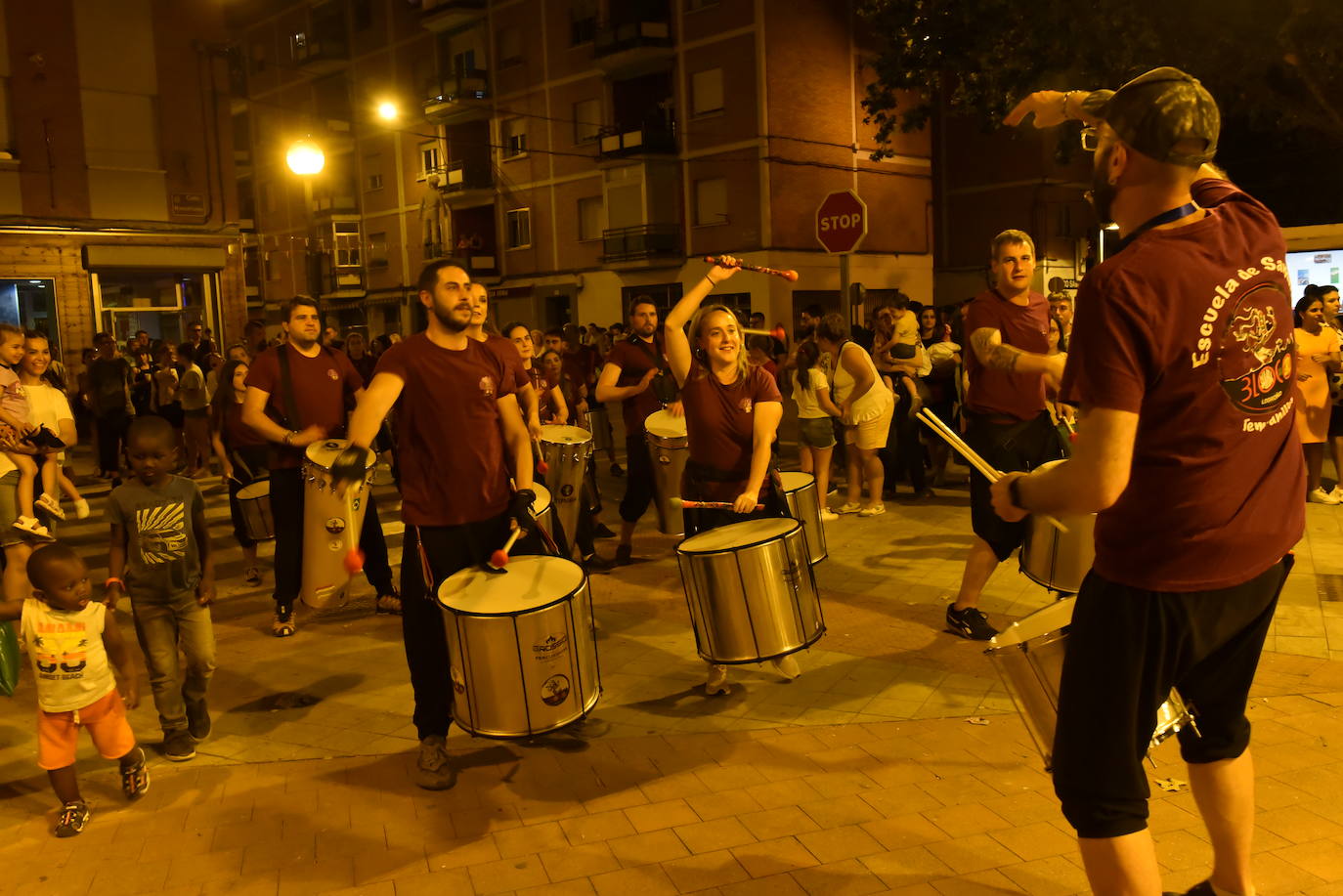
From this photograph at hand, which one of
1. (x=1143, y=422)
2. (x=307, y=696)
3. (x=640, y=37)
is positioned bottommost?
(x=307, y=696)

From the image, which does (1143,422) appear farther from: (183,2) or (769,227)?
(769,227)

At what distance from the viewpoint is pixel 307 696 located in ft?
17.8

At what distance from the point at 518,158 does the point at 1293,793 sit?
36.4 metres

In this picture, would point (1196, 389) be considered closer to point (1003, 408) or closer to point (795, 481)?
point (1003, 408)

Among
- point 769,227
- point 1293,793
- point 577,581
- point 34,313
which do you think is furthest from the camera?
point 769,227

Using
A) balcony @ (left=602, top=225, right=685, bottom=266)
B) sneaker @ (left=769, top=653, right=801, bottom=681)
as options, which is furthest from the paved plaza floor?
balcony @ (left=602, top=225, right=685, bottom=266)

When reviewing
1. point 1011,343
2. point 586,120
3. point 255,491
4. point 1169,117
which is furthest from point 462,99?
point 1169,117

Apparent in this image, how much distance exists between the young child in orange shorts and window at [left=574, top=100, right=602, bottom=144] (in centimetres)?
3202

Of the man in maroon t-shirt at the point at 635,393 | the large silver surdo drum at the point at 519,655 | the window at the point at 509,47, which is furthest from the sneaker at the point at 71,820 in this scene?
the window at the point at 509,47

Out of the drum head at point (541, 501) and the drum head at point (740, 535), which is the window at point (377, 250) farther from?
the drum head at point (740, 535)

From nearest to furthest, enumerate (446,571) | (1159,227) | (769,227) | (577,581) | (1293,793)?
(1159,227), (1293,793), (577,581), (446,571), (769,227)

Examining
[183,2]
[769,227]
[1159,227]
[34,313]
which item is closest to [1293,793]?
[1159,227]

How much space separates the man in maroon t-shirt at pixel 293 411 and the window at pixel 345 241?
39.5 metres

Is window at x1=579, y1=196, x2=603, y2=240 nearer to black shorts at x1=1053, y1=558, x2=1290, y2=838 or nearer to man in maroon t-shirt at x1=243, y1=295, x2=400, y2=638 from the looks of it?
man in maroon t-shirt at x1=243, y1=295, x2=400, y2=638
